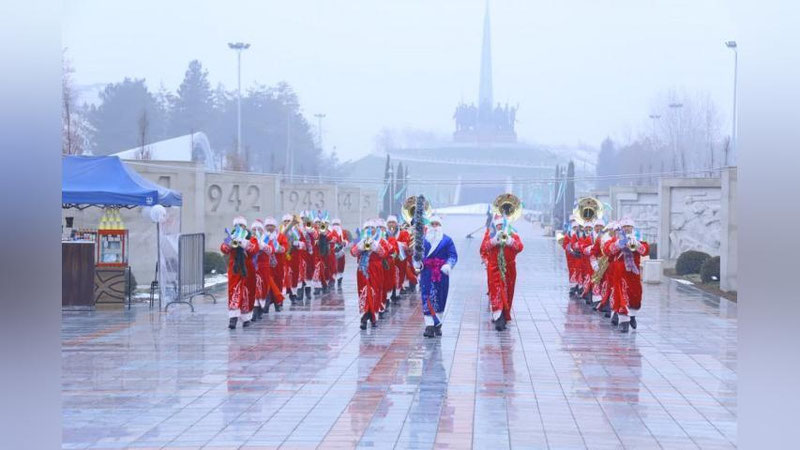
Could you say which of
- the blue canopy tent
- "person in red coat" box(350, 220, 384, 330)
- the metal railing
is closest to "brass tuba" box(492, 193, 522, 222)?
"person in red coat" box(350, 220, 384, 330)

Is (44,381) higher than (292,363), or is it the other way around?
(44,381)

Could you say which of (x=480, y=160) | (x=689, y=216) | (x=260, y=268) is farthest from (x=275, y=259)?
(x=480, y=160)

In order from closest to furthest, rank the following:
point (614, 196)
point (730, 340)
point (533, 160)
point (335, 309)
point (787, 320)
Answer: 1. point (787, 320)
2. point (730, 340)
3. point (335, 309)
4. point (614, 196)
5. point (533, 160)

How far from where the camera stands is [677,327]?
16969 mm

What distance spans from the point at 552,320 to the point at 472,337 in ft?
8.95

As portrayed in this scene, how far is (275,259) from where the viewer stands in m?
17.6

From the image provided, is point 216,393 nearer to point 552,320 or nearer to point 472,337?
point 472,337

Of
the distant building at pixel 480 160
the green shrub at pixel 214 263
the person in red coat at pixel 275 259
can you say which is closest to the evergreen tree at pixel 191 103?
the distant building at pixel 480 160

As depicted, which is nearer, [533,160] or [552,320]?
[552,320]

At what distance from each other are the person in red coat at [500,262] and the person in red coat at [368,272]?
58.6 inches

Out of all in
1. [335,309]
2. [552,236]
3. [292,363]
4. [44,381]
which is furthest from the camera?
[552,236]

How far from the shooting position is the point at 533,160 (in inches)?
4771

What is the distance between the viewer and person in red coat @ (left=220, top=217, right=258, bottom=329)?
16.2 m

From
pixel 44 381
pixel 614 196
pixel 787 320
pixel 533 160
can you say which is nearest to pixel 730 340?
pixel 787 320
